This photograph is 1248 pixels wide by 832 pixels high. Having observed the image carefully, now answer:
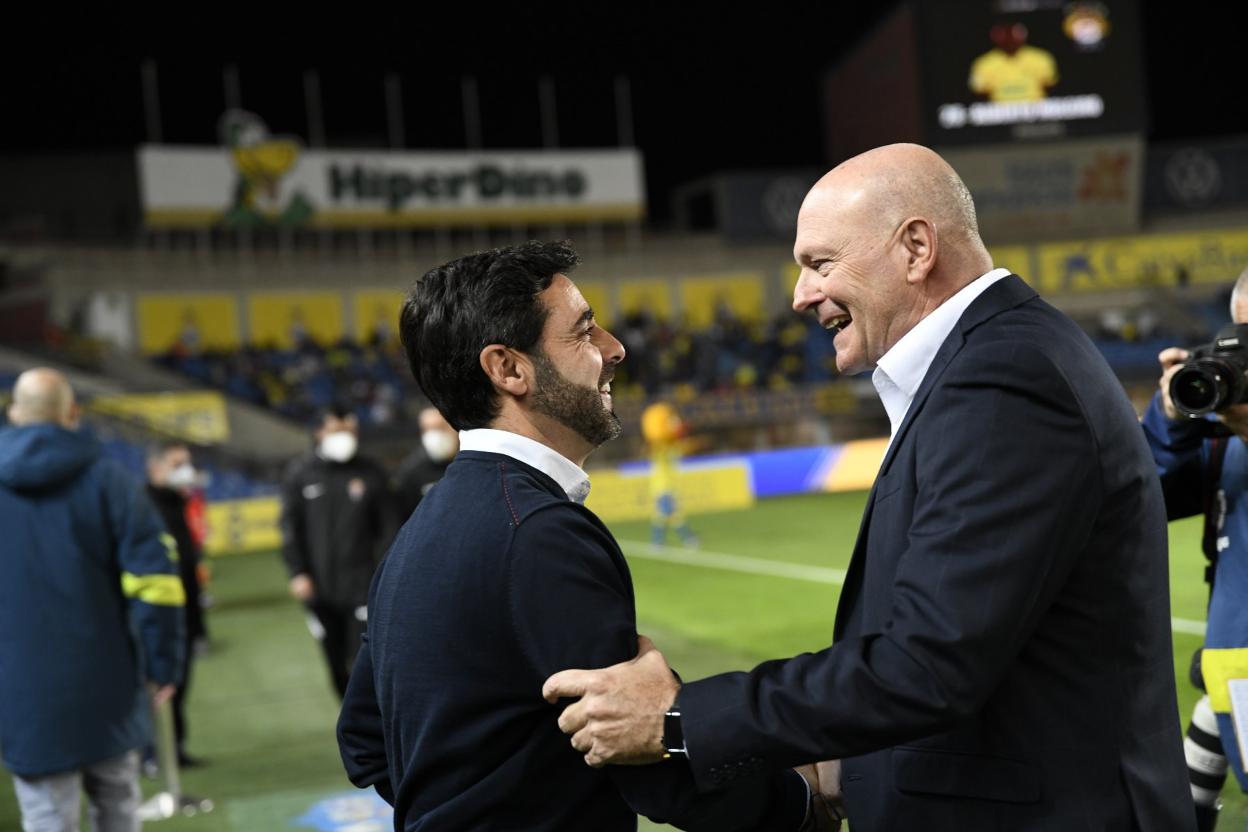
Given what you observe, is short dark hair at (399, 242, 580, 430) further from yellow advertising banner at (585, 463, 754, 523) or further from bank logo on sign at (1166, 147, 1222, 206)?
bank logo on sign at (1166, 147, 1222, 206)

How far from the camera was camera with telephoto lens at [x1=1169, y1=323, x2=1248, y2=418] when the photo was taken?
10.5 ft

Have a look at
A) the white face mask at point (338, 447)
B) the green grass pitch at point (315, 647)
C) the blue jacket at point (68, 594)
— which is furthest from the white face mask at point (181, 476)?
the blue jacket at point (68, 594)

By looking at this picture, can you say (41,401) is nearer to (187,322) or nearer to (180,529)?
(180,529)

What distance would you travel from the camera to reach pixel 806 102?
5456cm

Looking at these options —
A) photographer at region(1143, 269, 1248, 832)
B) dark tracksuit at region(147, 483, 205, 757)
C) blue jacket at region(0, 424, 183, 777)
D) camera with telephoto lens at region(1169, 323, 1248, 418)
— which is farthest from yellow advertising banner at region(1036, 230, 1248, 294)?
camera with telephoto lens at region(1169, 323, 1248, 418)

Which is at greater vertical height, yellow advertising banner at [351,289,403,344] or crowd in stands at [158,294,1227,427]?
yellow advertising banner at [351,289,403,344]

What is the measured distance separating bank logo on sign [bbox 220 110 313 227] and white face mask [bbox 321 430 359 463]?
33247mm

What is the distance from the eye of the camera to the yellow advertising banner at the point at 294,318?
133 feet

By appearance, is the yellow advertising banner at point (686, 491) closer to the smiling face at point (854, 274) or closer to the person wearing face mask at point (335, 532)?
the person wearing face mask at point (335, 532)

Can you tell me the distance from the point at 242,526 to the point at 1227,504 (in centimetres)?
2408

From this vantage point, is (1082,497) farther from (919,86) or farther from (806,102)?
(806,102)

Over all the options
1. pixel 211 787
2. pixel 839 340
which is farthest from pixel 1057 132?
pixel 839 340

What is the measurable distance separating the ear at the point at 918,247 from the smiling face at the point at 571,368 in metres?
0.63

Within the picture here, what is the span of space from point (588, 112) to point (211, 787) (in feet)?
157
